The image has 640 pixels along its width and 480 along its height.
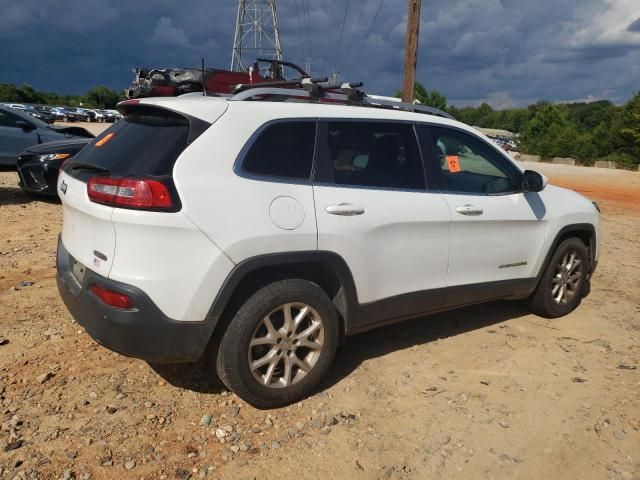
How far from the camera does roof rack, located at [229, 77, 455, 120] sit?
Result: 343 cm

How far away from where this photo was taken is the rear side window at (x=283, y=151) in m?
3.12

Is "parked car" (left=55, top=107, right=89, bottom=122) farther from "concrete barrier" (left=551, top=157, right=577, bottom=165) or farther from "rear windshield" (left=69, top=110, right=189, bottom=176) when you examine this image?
"rear windshield" (left=69, top=110, right=189, bottom=176)

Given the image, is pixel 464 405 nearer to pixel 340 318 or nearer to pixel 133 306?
pixel 340 318

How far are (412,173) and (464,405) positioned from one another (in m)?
1.57

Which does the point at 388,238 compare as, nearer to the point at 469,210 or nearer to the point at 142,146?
the point at 469,210

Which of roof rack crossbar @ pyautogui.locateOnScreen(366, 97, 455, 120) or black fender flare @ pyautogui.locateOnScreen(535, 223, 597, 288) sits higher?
roof rack crossbar @ pyautogui.locateOnScreen(366, 97, 455, 120)

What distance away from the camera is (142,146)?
3074 millimetres

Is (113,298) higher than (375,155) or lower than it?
lower

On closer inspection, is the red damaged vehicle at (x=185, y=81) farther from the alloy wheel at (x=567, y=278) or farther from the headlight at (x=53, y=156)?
the alloy wheel at (x=567, y=278)

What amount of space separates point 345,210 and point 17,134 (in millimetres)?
9656

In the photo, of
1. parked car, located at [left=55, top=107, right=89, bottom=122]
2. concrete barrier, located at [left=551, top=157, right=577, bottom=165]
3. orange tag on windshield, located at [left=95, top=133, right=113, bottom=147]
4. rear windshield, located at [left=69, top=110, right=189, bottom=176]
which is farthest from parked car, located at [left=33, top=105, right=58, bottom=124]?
rear windshield, located at [left=69, top=110, right=189, bottom=176]

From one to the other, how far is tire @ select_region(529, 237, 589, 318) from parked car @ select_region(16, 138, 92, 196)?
7.07 m

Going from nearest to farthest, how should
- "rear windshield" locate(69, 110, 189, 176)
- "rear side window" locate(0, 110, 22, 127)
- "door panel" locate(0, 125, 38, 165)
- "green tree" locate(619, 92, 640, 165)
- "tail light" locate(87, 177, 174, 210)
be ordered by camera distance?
"tail light" locate(87, 177, 174, 210) < "rear windshield" locate(69, 110, 189, 176) < "door panel" locate(0, 125, 38, 165) < "rear side window" locate(0, 110, 22, 127) < "green tree" locate(619, 92, 640, 165)

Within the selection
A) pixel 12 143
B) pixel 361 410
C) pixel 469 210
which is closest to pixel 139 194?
pixel 361 410
